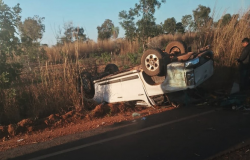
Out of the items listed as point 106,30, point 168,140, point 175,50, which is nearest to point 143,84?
point 175,50

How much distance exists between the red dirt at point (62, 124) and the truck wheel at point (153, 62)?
3.64 feet

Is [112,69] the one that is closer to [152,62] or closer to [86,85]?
[86,85]

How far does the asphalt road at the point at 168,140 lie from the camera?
353cm

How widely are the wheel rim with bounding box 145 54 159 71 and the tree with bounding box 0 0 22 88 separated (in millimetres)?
3847

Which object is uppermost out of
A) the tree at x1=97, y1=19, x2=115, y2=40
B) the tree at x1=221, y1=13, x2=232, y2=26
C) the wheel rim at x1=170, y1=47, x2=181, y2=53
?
the tree at x1=97, y1=19, x2=115, y2=40

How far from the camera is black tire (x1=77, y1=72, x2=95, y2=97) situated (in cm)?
717

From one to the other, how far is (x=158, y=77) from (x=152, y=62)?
49 centimetres

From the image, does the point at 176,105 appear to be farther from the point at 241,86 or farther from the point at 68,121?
the point at 68,121

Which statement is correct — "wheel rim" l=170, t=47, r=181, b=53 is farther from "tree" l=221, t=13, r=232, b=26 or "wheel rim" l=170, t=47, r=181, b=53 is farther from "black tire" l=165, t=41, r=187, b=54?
"tree" l=221, t=13, r=232, b=26

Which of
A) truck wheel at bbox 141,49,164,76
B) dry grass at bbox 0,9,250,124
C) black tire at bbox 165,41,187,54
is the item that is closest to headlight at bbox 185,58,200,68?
truck wheel at bbox 141,49,164,76

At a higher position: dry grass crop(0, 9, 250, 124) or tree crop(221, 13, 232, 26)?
tree crop(221, 13, 232, 26)

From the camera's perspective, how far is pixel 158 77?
5.77 metres

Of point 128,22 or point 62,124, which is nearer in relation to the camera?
point 62,124

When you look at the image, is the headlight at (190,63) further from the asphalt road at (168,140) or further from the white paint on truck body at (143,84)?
the asphalt road at (168,140)
